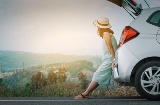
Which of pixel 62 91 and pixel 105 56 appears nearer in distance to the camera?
pixel 105 56

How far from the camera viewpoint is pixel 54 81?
463 inches

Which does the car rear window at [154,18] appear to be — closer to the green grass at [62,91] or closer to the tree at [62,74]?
the green grass at [62,91]

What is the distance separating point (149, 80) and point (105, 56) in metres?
1.44

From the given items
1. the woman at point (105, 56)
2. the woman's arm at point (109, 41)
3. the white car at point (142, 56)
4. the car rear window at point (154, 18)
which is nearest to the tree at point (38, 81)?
the woman at point (105, 56)

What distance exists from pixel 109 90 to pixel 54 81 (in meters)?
1.46

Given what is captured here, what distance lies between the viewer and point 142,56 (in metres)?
8.48

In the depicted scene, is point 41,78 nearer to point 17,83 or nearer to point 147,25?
point 17,83

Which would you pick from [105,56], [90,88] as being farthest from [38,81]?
[105,56]

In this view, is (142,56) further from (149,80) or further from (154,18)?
(154,18)

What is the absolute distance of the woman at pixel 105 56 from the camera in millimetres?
9625

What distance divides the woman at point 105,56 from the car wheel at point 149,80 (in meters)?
1.14

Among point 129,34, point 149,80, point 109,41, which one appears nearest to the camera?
point 149,80

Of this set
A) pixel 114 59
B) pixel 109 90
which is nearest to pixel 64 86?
pixel 109 90

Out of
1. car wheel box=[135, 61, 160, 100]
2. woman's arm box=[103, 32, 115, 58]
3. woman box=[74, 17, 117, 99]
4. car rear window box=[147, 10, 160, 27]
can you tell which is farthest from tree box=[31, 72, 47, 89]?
car rear window box=[147, 10, 160, 27]
